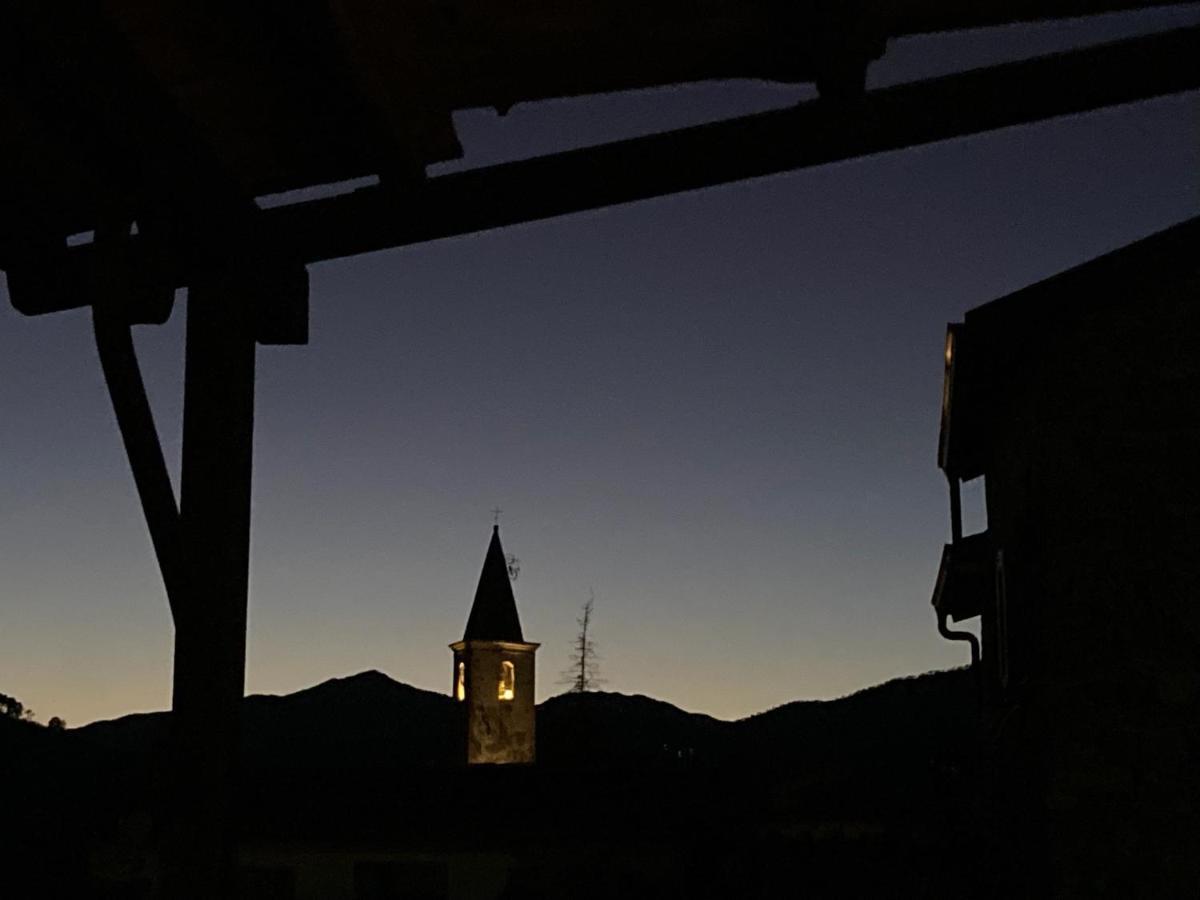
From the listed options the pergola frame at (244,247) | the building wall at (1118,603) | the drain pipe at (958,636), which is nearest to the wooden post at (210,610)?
the pergola frame at (244,247)

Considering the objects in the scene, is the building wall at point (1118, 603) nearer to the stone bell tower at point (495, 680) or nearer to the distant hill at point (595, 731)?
the distant hill at point (595, 731)

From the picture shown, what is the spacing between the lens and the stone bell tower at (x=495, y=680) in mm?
45031

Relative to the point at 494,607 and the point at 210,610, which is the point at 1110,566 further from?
the point at 494,607

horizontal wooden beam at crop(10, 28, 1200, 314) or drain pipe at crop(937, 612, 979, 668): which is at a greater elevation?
horizontal wooden beam at crop(10, 28, 1200, 314)

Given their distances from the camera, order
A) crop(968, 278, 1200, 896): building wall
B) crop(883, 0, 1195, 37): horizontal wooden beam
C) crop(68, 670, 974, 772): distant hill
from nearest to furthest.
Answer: crop(883, 0, 1195, 37): horizontal wooden beam, crop(968, 278, 1200, 896): building wall, crop(68, 670, 974, 772): distant hill

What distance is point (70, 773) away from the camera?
2547 centimetres

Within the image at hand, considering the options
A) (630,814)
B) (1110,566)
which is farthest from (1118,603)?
(630,814)

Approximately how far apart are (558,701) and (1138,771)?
51.9 meters

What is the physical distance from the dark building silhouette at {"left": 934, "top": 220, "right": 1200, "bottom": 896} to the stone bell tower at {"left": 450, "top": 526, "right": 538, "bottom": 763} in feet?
126

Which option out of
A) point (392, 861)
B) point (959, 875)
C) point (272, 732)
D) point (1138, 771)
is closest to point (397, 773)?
point (392, 861)

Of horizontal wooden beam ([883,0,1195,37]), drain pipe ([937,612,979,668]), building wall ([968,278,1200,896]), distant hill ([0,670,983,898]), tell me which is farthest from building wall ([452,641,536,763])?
horizontal wooden beam ([883,0,1195,37])

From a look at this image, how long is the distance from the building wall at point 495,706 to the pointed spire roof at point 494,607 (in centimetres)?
33

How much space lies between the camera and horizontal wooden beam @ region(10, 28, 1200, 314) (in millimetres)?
3281

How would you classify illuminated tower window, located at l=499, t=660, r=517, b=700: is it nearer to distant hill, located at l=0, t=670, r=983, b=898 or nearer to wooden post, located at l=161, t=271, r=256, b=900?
distant hill, located at l=0, t=670, r=983, b=898
